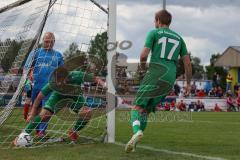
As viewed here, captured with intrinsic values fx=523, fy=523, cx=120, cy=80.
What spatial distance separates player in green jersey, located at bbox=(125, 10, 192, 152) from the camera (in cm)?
719

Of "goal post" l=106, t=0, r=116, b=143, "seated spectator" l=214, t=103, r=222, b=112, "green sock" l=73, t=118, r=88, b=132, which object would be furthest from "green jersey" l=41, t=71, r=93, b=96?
"seated spectator" l=214, t=103, r=222, b=112

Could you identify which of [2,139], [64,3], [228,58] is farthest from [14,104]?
[228,58]

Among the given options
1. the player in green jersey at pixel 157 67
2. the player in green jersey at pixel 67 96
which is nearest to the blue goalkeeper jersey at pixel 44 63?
the player in green jersey at pixel 67 96

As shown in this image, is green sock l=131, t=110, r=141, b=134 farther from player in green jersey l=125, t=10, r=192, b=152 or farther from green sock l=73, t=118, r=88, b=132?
green sock l=73, t=118, r=88, b=132

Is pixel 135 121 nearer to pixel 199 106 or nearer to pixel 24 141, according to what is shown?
pixel 24 141

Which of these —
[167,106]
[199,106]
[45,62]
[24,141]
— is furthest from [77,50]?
[199,106]

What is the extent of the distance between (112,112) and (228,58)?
166 feet

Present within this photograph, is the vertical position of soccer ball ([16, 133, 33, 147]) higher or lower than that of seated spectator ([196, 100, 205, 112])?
lower

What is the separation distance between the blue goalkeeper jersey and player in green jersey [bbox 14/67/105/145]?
334 millimetres

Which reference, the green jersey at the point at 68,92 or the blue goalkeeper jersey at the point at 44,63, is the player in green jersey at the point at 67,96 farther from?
the blue goalkeeper jersey at the point at 44,63

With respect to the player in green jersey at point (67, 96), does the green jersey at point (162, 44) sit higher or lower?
higher

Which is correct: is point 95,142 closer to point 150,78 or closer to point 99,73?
point 99,73

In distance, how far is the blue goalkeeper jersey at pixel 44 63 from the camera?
8859 millimetres

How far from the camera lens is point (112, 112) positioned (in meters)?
8.55
